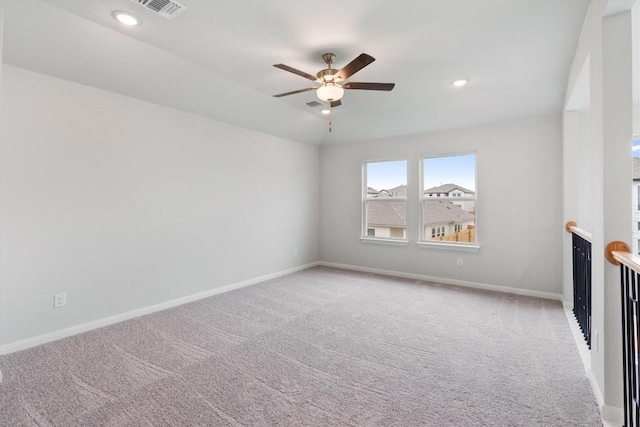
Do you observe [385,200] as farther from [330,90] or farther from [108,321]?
[108,321]

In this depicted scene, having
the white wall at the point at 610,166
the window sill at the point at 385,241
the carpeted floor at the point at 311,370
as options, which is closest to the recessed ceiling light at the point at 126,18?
the carpeted floor at the point at 311,370

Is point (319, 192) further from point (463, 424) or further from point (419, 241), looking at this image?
point (463, 424)

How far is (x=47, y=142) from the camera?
2.83 m

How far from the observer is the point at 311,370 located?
2.35 meters

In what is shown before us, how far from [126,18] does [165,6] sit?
386mm

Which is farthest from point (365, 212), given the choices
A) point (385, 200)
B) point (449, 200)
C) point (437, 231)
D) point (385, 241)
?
point (449, 200)

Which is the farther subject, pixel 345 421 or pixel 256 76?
pixel 256 76

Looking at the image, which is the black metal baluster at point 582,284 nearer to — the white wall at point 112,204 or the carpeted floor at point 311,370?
the carpeted floor at point 311,370

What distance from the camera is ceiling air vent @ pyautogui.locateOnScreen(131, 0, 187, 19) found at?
205cm

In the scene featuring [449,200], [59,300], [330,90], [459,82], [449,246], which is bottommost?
[59,300]

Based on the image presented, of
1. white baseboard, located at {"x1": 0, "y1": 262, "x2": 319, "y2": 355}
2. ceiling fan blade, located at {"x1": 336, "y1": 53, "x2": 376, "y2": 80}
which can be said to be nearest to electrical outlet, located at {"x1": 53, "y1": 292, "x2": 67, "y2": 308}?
white baseboard, located at {"x1": 0, "y1": 262, "x2": 319, "y2": 355}

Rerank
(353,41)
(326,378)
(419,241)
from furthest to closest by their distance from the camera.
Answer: (419,241), (353,41), (326,378)

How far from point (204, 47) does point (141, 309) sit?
286 cm

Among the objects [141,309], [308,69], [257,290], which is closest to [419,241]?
[257,290]
